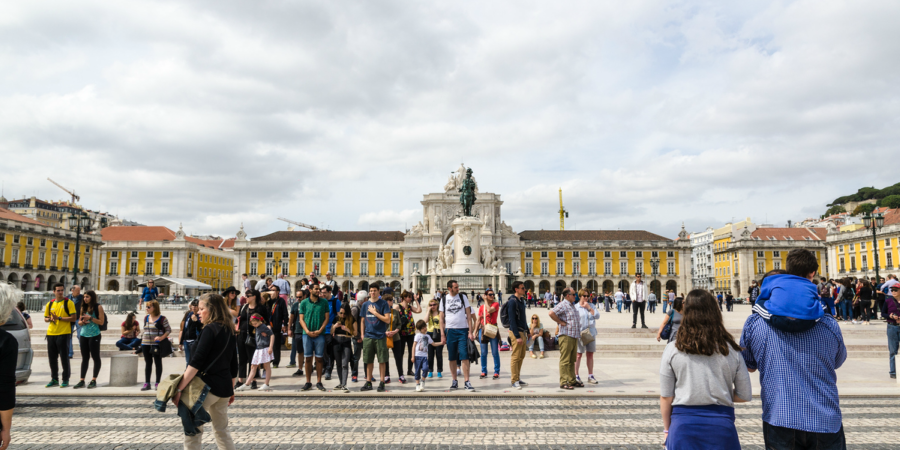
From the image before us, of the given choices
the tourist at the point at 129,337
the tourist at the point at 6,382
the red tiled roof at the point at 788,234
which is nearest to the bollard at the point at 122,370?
the tourist at the point at 129,337

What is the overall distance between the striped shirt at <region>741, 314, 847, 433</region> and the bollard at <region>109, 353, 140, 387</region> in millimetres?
8224

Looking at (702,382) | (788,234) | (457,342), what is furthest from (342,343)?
(788,234)

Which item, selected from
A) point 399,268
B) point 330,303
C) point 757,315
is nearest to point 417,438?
point 757,315

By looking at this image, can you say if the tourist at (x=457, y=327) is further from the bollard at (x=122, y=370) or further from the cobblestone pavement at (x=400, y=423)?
the bollard at (x=122, y=370)

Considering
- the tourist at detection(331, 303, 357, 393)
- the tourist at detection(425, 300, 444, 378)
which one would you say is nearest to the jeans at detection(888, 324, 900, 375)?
the tourist at detection(425, 300, 444, 378)

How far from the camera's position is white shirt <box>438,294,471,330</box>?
27.4 ft

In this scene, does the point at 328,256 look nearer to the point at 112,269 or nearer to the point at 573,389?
the point at 112,269

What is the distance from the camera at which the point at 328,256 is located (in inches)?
3179

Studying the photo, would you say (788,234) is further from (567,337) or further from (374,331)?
(374,331)

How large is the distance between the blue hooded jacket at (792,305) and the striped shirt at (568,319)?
5036 mm

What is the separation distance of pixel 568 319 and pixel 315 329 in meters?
3.59

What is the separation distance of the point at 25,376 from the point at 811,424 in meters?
9.56

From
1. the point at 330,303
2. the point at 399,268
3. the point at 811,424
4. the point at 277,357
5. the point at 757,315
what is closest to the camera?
the point at 811,424

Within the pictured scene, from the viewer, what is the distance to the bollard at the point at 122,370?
824 centimetres
